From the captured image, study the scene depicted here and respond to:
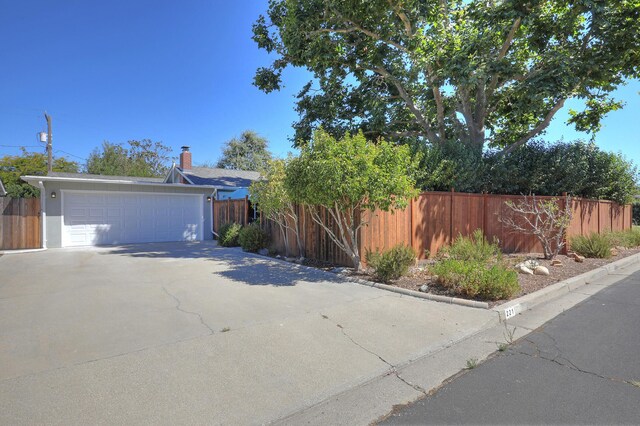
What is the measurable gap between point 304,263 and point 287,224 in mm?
1908

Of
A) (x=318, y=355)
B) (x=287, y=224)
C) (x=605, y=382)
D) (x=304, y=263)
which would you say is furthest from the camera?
(x=287, y=224)

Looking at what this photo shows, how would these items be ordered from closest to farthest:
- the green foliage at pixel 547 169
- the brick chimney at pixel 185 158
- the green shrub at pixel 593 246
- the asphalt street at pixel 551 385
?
the asphalt street at pixel 551 385
the green shrub at pixel 593 246
the green foliage at pixel 547 169
the brick chimney at pixel 185 158

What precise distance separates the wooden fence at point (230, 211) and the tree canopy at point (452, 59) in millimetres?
3927

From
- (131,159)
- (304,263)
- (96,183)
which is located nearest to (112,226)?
(96,183)

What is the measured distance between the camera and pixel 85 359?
3496 millimetres

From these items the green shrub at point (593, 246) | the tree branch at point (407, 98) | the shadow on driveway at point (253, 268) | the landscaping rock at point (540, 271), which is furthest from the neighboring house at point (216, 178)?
the green shrub at point (593, 246)

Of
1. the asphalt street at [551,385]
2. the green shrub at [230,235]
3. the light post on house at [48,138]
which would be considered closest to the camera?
the asphalt street at [551,385]

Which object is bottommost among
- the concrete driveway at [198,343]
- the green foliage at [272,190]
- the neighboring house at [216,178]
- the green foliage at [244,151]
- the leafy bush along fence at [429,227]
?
the concrete driveway at [198,343]

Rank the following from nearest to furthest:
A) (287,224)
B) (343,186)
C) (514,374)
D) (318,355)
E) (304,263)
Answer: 1. (514,374)
2. (318,355)
3. (343,186)
4. (304,263)
5. (287,224)

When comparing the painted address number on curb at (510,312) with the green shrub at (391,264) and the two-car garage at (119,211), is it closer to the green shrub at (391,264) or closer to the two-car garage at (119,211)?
the green shrub at (391,264)


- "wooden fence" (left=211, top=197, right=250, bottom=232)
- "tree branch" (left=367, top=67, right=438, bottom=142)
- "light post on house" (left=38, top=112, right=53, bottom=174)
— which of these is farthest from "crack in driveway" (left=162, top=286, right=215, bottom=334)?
"light post on house" (left=38, top=112, right=53, bottom=174)

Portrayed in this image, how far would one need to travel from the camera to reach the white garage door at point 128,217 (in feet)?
46.5

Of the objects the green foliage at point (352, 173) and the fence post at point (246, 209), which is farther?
the fence post at point (246, 209)

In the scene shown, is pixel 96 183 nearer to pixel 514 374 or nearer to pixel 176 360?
pixel 176 360
